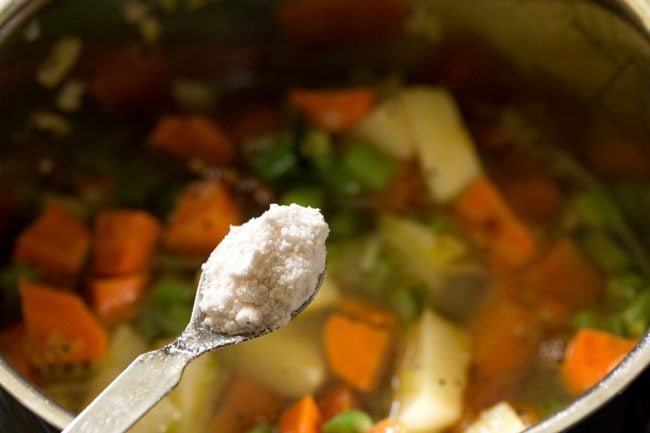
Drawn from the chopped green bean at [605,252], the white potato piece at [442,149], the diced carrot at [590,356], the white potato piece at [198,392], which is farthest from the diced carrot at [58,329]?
the chopped green bean at [605,252]

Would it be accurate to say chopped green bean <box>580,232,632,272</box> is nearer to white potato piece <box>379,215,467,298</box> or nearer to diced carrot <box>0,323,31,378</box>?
white potato piece <box>379,215,467,298</box>

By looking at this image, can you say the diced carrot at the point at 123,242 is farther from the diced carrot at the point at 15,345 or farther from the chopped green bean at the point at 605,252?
the chopped green bean at the point at 605,252

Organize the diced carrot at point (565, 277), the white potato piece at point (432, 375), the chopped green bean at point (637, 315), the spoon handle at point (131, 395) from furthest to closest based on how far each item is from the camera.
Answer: the diced carrot at point (565, 277) < the chopped green bean at point (637, 315) < the white potato piece at point (432, 375) < the spoon handle at point (131, 395)

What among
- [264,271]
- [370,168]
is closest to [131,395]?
[264,271]

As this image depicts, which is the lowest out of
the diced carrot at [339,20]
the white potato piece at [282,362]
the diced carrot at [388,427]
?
the white potato piece at [282,362]

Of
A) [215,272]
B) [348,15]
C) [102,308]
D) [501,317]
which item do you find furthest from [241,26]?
[215,272]

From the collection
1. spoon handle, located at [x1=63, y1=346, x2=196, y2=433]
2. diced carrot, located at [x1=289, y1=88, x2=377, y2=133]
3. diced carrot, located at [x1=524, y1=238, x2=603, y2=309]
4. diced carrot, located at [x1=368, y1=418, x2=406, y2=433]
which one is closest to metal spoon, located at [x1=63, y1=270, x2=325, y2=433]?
spoon handle, located at [x1=63, y1=346, x2=196, y2=433]
